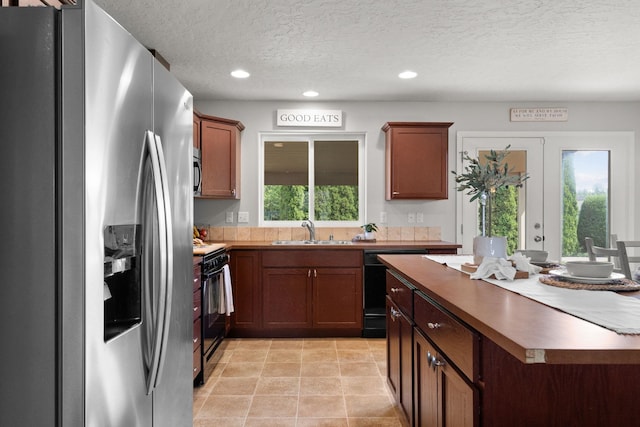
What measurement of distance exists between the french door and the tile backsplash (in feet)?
1.51

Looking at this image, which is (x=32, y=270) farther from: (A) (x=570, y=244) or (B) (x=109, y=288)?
(A) (x=570, y=244)

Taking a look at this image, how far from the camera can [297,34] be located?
2875 millimetres

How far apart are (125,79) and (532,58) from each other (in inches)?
129

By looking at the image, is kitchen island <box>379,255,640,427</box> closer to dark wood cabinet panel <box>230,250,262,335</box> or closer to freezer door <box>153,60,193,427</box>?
freezer door <box>153,60,193,427</box>

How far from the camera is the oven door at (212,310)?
2.94m

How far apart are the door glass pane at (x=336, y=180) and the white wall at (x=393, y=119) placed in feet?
0.63

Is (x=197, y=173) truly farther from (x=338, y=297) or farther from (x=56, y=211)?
(x=56, y=211)

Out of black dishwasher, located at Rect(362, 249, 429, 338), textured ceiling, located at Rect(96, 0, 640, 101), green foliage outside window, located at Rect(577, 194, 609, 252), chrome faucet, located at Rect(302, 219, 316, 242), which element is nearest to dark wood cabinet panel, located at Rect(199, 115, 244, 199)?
textured ceiling, located at Rect(96, 0, 640, 101)

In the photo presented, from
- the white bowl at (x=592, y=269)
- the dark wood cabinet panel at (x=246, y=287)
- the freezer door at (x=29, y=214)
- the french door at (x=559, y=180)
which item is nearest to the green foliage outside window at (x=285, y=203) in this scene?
the dark wood cabinet panel at (x=246, y=287)

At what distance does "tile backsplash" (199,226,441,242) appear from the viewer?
4516mm

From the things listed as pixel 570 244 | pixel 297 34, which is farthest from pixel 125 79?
pixel 570 244

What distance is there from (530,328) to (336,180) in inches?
148

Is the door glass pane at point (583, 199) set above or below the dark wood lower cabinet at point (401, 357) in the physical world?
above

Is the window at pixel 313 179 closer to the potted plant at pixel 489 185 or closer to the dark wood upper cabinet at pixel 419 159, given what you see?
the dark wood upper cabinet at pixel 419 159
